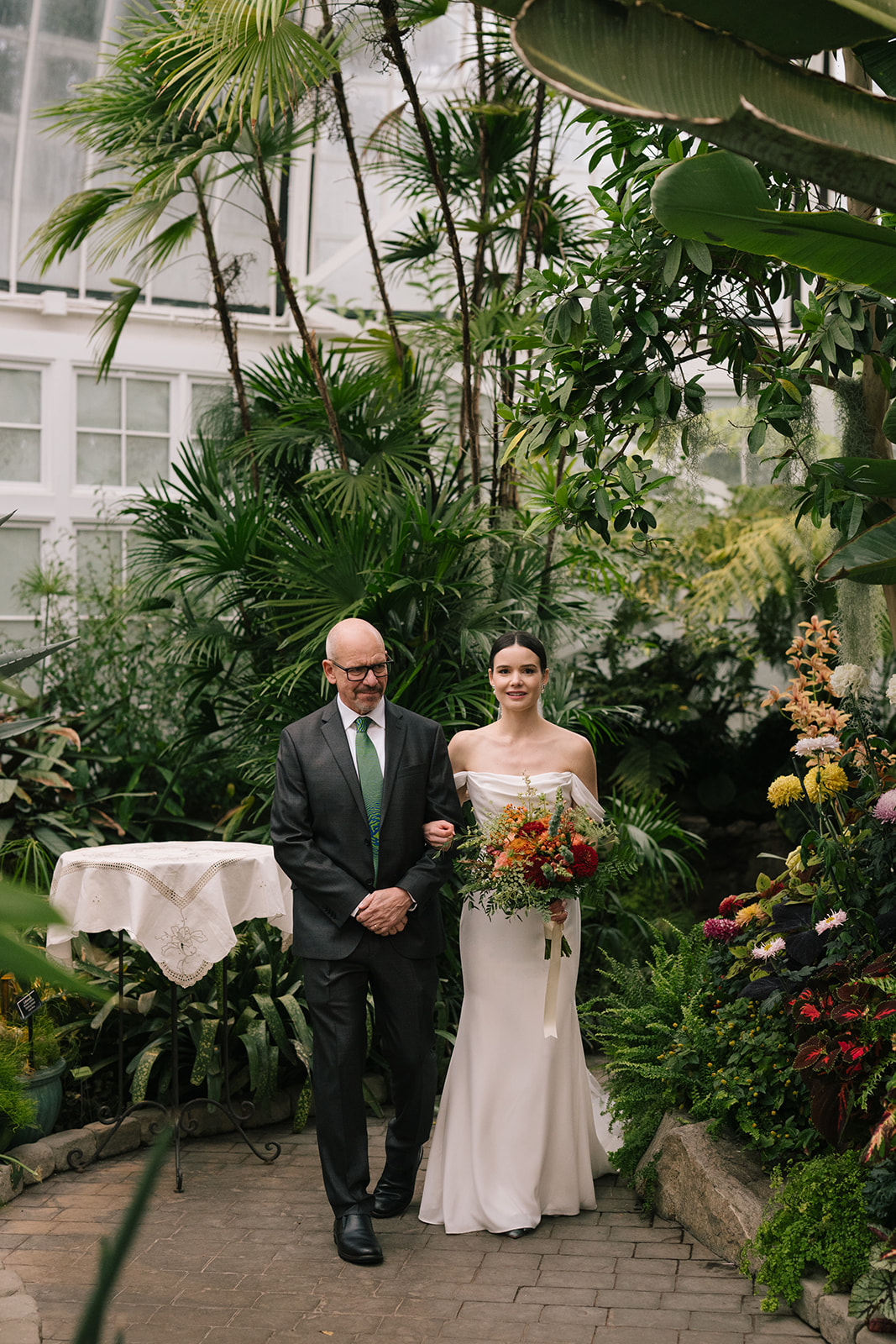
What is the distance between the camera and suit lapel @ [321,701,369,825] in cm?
431

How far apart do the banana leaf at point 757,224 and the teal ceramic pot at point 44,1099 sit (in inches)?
167

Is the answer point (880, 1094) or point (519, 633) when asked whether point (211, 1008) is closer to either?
point (519, 633)

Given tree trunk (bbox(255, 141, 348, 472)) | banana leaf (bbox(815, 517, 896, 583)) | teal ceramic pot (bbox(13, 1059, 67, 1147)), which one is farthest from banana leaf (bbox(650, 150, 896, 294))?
tree trunk (bbox(255, 141, 348, 472))

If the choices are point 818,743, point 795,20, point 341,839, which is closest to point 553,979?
point 341,839

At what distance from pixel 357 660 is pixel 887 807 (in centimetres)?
181

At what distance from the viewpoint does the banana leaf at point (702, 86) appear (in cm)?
158

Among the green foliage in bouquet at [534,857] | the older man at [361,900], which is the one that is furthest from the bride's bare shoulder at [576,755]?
the older man at [361,900]

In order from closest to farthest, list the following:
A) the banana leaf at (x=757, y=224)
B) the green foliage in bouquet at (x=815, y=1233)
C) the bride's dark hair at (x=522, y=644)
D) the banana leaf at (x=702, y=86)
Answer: the banana leaf at (x=702, y=86), the banana leaf at (x=757, y=224), the green foliage in bouquet at (x=815, y=1233), the bride's dark hair at (x=522, y=644)

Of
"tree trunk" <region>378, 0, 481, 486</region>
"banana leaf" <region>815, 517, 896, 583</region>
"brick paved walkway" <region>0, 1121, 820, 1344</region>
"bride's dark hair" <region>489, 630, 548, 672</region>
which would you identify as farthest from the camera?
"tree trunk" <region>378, 0, 481, 486</region>

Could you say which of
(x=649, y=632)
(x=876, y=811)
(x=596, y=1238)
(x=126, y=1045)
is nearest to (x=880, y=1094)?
(x=876, y=811)

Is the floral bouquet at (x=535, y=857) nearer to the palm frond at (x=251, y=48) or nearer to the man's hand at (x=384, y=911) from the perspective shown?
the man's hand at (x=384, y=911)

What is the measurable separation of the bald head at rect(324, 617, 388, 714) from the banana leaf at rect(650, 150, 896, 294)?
2454mm

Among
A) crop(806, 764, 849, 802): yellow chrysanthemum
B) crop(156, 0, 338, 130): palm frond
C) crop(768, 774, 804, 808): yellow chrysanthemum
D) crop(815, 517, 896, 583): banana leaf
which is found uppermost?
crop(156, 0, 338, 130): palm frond

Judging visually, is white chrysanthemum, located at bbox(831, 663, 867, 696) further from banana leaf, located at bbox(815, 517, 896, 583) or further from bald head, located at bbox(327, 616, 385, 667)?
bald head, located at bbox(327, 616, 385, 667)
